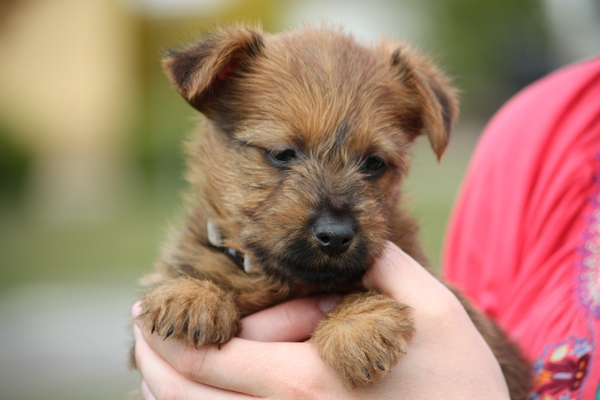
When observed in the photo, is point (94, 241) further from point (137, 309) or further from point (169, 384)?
point (169, 384)

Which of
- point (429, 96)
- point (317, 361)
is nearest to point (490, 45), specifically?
point (429, 96)

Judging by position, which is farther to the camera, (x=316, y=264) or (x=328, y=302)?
(x=328, y=302)

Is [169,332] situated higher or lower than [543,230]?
lower

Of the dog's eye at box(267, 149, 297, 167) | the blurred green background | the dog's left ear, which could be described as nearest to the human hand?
the dog's eye at box(267, 149, 297, 167)

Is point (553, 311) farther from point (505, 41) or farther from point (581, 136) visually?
point (505, 41)

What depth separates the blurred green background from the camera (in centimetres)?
901

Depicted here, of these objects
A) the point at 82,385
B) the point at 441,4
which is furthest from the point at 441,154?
the point at 441,4

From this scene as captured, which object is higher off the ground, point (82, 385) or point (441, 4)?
point (441, 4)

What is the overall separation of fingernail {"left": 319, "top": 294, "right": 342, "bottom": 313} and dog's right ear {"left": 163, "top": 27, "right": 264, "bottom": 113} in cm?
116

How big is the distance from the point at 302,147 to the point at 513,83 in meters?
30.7

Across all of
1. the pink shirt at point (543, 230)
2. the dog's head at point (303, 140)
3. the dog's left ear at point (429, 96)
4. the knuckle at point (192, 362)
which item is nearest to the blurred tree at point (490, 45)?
the pink shirt at point (543, 230)

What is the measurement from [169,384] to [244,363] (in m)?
0.37

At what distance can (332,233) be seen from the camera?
8.25 feet

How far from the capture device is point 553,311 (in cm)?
282
